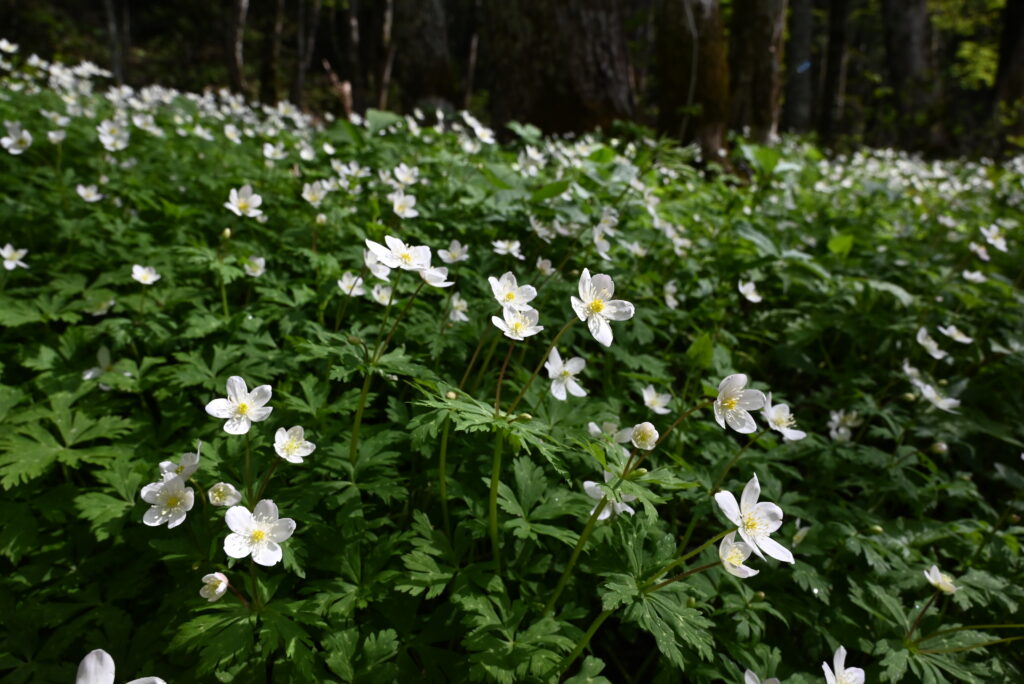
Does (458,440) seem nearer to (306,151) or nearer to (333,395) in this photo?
(333,395)

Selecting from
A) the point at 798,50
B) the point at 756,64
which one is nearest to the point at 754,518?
the point at 756,64

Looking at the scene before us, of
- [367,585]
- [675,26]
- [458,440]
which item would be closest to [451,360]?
[458,440]

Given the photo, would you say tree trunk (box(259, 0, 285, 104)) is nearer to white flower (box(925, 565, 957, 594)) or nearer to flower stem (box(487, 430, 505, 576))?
flower stem (box(487, 430, 505, 576))

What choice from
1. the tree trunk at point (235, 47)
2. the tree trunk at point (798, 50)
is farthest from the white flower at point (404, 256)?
the tree trunk at point (798, 50)

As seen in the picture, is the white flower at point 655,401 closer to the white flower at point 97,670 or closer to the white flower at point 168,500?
the white flower at point 168,500

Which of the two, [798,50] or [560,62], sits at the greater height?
[798,50]

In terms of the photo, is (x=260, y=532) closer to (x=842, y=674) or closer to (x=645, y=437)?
(x=645, y=437)

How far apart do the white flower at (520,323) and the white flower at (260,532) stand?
2.69 ft

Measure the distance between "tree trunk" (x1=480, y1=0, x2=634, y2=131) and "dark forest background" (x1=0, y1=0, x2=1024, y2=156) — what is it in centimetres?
2

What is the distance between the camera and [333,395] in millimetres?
2539

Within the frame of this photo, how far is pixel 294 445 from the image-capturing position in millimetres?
1902

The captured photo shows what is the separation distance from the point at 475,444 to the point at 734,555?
38.8 inches

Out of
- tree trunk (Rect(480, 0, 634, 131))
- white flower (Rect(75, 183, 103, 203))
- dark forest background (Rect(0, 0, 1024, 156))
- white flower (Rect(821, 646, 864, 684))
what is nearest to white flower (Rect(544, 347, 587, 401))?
white flower (Rect(821, 646, 864, 684))

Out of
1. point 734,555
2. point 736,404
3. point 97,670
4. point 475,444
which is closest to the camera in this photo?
point 97,670
